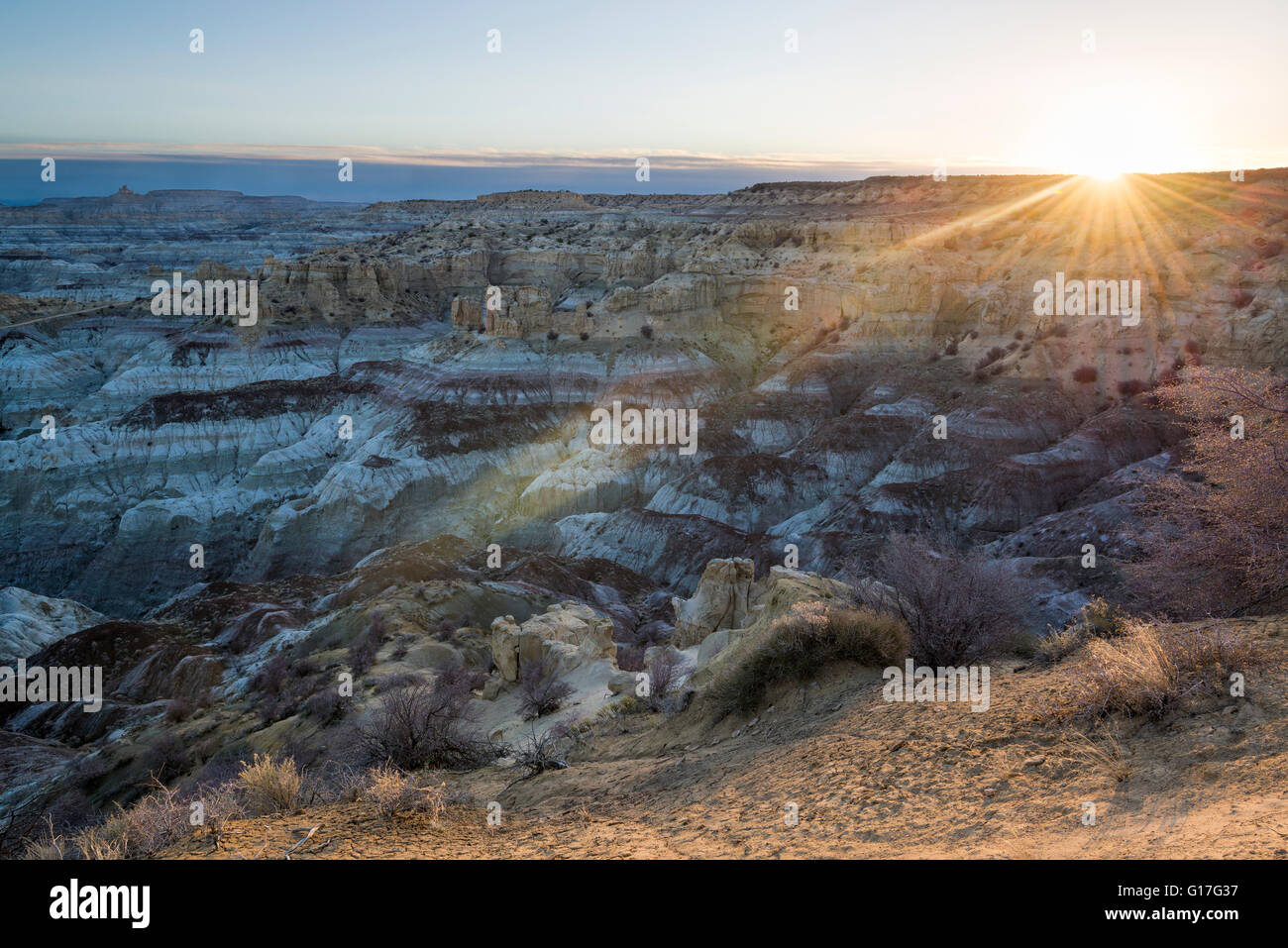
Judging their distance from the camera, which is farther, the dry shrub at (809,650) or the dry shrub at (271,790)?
the dry shrub at (809,650)

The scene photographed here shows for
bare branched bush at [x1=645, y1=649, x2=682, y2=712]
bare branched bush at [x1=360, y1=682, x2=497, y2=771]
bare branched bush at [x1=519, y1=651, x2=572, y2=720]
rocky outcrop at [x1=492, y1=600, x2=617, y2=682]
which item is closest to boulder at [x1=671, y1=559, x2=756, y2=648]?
rocky outcrop at [x1=492, y1=600, x2=617, y2=682]

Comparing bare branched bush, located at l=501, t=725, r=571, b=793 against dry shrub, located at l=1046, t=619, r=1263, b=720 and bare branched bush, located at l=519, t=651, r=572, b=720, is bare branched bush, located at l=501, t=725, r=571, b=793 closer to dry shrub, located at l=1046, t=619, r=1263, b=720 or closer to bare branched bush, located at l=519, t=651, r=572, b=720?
bare branched bush, located at l=519, t=651, r=572, b=720

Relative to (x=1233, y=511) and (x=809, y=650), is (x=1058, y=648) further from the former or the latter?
(x=809, y=650)

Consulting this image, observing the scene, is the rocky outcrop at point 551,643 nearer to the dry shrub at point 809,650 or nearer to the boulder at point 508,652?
the boulder at point 508,652

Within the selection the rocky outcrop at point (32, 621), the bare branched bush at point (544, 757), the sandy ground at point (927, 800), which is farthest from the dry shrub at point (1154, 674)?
the rocky outcrop at point (32, 621)

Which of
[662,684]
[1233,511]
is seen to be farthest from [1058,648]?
[662,684]
